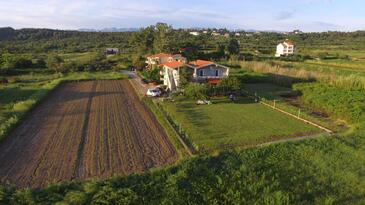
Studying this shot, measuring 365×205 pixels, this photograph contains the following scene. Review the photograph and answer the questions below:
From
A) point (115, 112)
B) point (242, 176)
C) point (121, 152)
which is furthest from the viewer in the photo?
point (115, 112)

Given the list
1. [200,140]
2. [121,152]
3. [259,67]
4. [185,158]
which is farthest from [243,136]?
[259,67]

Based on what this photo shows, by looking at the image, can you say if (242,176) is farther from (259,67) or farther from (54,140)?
(259,67)

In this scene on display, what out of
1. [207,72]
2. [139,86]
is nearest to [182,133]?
[207,72]

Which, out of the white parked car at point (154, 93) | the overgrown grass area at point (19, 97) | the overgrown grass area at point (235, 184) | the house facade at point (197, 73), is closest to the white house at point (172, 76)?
the house facade at point (197, 73)

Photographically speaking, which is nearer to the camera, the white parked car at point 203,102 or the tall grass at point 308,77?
the white parked car at point 203,102

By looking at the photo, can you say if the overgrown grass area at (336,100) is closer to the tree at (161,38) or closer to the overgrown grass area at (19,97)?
the overgrown grass area at (19,97)

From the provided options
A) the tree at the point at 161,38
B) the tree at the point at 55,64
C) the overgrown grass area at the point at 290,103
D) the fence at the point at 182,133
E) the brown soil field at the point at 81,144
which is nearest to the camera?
the brown soil field at the point at 81,144
